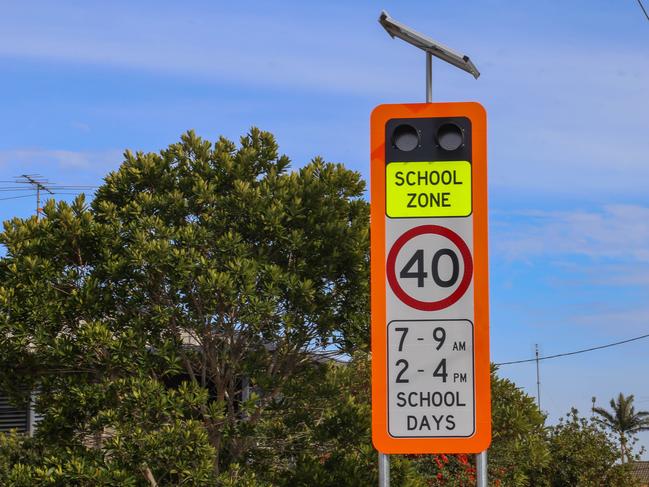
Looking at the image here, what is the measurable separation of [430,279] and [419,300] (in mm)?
185

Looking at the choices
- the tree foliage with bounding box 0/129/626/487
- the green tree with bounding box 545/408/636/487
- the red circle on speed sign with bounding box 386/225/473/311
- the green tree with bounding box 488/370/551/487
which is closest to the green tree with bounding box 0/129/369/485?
the tree foliage with bounding box 0/129/626/487

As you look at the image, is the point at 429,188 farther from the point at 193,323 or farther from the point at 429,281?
the point at 193,323

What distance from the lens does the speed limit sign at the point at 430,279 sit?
7.96 meters

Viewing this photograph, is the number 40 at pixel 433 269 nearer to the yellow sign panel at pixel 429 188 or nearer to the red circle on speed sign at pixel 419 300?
the red circle on speed sign at pixel 419 300

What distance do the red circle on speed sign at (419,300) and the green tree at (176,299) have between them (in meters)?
5.29

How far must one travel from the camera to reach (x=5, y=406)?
2180 centimetres

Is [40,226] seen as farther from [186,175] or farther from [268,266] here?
[268,266]

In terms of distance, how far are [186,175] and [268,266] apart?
7.51 ft

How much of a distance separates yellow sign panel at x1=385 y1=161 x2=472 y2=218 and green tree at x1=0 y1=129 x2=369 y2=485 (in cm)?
531

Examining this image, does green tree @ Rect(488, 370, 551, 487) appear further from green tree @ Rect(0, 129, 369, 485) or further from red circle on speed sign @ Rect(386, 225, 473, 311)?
red circle on speed sign @ Rect(386, 225, 473, 311)

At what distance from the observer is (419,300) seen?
8117 mm

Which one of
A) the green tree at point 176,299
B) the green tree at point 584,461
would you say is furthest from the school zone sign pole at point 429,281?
the green tree at point 584,461

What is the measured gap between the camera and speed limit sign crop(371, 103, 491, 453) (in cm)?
796

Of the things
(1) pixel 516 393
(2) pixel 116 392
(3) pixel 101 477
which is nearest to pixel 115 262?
(2) pixel 116 392
